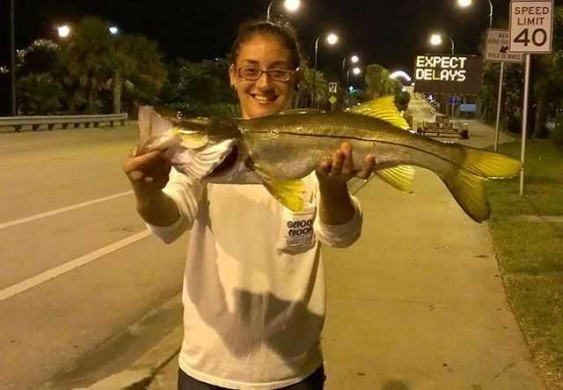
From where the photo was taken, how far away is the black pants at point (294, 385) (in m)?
2.65

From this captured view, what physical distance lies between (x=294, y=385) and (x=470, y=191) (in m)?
0.80

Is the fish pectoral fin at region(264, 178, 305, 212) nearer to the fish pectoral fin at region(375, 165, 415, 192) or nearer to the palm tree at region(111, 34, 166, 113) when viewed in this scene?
the fish pectoral fin at region(375, 165, 415, 192)

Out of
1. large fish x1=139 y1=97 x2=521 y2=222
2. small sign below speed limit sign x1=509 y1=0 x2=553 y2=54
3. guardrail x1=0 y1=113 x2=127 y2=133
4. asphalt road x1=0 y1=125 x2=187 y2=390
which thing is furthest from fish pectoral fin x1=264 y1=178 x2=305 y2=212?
guardrail x1=0 y1=113 x2=127 y2=133

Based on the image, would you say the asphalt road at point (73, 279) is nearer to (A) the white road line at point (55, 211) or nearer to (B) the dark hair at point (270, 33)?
(A) the white road line at point (55, 211)

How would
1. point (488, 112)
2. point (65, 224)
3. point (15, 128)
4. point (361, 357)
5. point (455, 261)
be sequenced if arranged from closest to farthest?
point (361, 357) < point (455, 261) < point (65, 224) < point (15, 128) < point (488, 112)

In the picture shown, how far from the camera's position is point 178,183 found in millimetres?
2604

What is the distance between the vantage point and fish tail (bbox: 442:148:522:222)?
92.3 inches

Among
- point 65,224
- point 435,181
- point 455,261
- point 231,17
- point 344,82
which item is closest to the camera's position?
point 455,261

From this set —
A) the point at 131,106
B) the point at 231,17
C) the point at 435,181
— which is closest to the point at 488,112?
the point at 231,17

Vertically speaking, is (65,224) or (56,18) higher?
(56,18)

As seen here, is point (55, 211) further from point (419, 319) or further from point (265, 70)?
point (265, 70)

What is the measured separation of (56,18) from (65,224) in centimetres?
5305

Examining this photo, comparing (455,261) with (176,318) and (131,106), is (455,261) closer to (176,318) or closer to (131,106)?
(176,318)

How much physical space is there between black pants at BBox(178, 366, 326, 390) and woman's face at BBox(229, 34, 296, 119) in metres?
0.83
